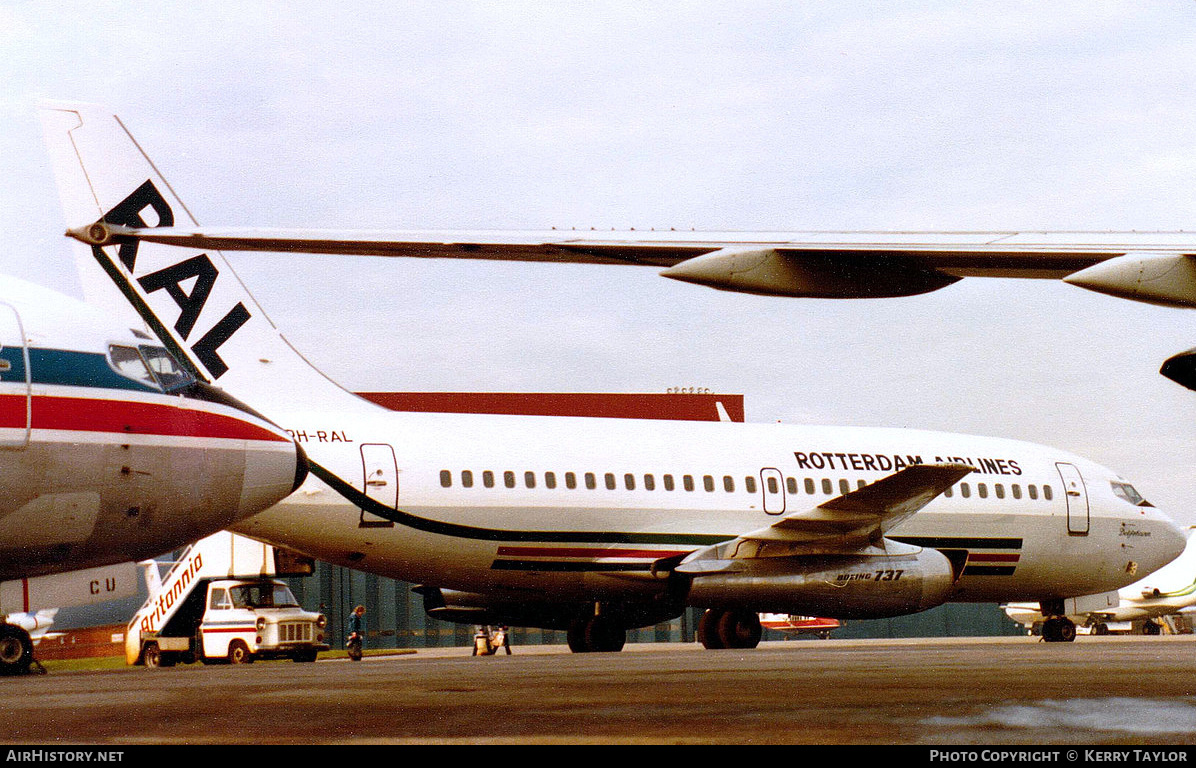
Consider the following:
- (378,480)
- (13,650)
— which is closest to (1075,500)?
(378,480)

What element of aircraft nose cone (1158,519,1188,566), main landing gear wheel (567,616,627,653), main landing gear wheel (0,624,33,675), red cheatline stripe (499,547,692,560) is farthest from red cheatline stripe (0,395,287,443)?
aircraft nose cone (1158,519,1188,566)

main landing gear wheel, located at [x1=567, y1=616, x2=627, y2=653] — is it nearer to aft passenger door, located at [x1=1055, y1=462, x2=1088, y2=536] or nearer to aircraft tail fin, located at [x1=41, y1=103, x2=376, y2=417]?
aircraft tail fin, located at [x1=41, y1=103, x2=376, y2=417]

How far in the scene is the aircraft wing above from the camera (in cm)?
752

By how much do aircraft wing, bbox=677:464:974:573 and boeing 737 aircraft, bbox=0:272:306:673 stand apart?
390 inches

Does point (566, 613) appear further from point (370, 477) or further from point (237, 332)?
point (237, 332)

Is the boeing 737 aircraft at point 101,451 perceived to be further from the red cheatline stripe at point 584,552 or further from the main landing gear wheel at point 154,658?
the main landing gear wheel at point 154,658

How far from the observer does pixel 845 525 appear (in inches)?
787

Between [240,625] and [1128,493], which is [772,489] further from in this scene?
[240,625]

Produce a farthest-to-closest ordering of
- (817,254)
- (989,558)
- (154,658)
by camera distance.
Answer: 1. (154,658)
2. (989,558)
3. (817,254)

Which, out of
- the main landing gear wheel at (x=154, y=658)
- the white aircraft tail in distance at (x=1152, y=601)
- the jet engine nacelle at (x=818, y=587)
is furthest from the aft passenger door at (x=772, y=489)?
the white aircraft tail in distance at (x=1152, y=601)

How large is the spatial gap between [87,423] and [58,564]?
117 centimetres

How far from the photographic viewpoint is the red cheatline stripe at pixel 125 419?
9.69 metres

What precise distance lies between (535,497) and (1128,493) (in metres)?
12.7
